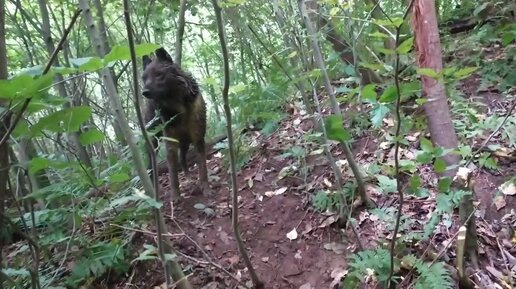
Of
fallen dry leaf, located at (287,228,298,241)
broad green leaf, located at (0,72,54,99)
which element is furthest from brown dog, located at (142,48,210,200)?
→ broad green leaf, located at (0,72,54,99)

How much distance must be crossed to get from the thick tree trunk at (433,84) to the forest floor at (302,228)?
70cm

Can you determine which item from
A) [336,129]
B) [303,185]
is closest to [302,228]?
[303,185]

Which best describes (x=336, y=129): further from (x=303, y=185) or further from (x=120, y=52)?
(x=303, y=185)

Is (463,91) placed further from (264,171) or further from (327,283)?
(327,283)

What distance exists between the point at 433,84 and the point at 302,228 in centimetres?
175

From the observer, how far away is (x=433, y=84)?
3820mm

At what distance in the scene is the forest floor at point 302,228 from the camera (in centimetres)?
394

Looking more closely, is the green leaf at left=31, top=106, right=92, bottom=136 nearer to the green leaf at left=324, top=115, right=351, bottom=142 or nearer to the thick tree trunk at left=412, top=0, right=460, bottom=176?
the green leaf at left=324, top=115, right=351, bottom=142

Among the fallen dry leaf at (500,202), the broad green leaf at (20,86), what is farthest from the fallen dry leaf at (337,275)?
the broad green leaf at (20,86)

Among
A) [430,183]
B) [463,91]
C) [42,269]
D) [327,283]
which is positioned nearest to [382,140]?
[430,183]

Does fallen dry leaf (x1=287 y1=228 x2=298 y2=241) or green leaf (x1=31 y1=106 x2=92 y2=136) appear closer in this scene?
green leaf (x1=31 y1=106 x2=92 y2=136)

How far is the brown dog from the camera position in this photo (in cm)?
546

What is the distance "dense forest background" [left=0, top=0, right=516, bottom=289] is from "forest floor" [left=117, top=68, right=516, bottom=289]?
2 centimetres

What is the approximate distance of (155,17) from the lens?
27.8 feet
